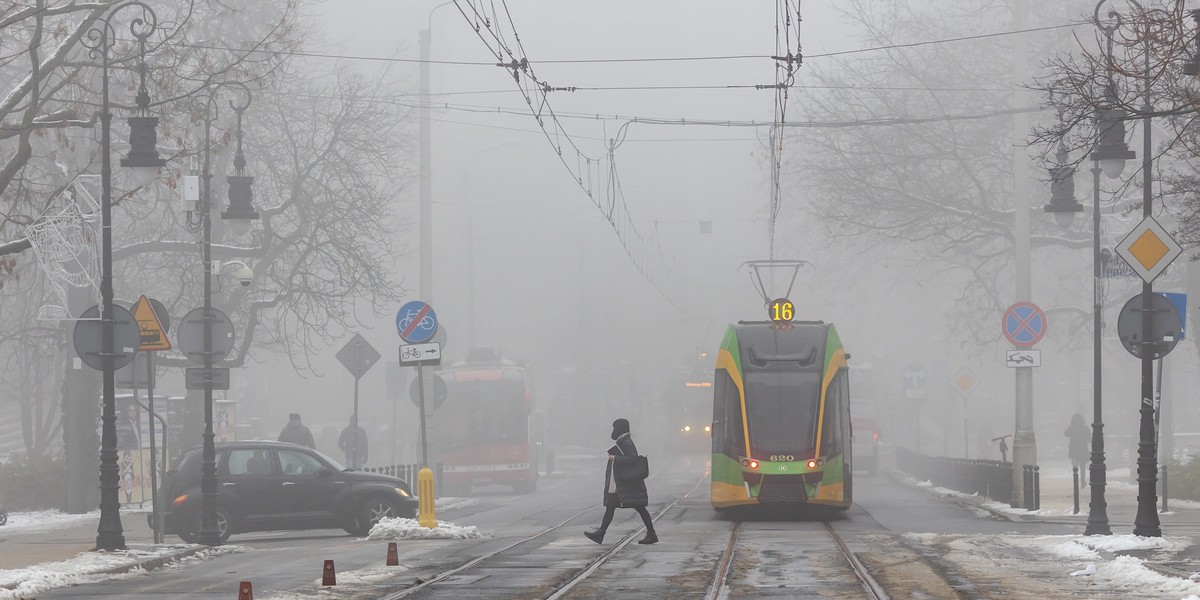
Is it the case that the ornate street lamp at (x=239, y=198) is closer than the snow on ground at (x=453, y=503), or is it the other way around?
the ornate street lamp at (x=239, y=198)

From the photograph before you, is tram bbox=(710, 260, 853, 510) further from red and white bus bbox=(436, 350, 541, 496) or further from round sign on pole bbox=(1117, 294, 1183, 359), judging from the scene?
red and white bus bbox=(436, 350, 541, 496)

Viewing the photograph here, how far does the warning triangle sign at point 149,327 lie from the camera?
22.3 m

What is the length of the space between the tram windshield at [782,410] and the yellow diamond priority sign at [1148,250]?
6.19 m

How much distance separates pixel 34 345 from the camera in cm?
3294

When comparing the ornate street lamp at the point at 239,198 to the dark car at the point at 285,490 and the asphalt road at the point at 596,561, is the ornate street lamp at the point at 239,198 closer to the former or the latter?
the dark car at the point at 285,490

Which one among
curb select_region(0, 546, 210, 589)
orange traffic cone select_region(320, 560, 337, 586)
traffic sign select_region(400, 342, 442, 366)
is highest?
traffic sign select_region(400, 342, 442, 366)

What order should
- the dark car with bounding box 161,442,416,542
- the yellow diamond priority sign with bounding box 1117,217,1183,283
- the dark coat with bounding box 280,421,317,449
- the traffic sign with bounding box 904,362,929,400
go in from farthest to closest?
the traffic sign with bounding box 904,362,929,400 → the dark coat with bounding box 280,421,317,449 → the dark car with bounding box 161,442,416,542 → the yellow diamond priority sign with bounding box 1117,217,1183,283

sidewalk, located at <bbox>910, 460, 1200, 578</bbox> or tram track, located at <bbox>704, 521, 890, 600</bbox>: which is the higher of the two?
tram track, located at <bbox>704, 521, 890, 600</bbox>

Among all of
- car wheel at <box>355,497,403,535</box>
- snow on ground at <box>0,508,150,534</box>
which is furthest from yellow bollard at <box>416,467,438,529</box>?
snow on ground at <box>0,508,150,534</box>

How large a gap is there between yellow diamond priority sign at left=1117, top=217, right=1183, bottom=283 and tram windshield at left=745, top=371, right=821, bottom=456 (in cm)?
619

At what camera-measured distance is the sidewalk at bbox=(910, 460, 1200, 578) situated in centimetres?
1692

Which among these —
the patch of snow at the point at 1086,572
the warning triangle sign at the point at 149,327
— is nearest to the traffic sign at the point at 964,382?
the warning triangle sign at the point at 149,327

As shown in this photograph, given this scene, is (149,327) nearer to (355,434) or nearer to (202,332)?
(202,332)

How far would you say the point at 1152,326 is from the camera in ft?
63.3
